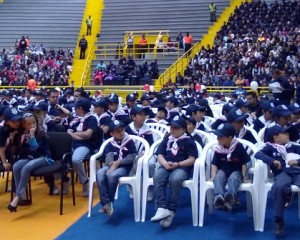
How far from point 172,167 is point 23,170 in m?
1.80

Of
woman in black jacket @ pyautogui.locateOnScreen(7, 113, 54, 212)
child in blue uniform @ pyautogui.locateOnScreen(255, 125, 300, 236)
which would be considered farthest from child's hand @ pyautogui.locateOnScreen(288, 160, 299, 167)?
woman in black jacket @ pyautogui.locateOnScreen(7, 113, 54, 212)

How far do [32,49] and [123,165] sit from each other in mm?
21104

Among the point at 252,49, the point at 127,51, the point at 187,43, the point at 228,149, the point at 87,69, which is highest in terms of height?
the point at 187,43

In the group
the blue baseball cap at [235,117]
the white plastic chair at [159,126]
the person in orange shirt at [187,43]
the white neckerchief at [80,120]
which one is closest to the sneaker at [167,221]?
the blue baseball cap at [235,117]

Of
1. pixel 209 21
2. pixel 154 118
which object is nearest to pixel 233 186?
pixel 154 118

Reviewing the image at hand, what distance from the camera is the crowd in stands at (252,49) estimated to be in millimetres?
19688

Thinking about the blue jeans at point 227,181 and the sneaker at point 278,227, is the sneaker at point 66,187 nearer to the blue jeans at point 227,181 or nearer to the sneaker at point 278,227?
the blue jeans at point 227,181

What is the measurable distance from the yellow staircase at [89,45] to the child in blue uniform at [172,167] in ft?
59.4

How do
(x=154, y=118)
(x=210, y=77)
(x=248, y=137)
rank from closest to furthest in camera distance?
(x=248, y=137) → (x=154, y=118) → (x=210, y=77)

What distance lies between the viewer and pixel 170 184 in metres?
5.85

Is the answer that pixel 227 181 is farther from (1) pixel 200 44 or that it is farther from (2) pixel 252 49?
(1) pixel 200 44

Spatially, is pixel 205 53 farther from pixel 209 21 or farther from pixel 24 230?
pixel 24 230

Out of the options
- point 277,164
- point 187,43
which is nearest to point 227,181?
point 277,164

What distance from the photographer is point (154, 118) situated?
891 cm
